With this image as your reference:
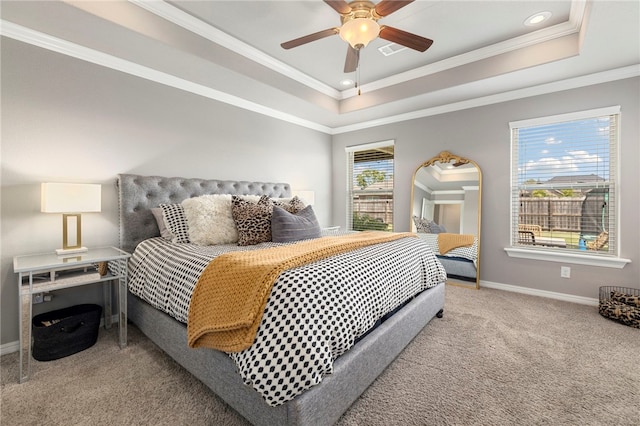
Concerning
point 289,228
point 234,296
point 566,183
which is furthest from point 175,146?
point 566,183

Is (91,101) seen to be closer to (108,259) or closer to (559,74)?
(108,259)

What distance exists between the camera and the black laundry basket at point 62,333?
1925mm

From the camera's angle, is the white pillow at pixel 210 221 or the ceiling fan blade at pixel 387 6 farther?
the white pillow at pixel 210 221

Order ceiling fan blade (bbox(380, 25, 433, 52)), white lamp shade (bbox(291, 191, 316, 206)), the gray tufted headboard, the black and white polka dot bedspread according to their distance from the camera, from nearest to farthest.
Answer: the black and white polka dot bedspread → ceiling fan blade (bbox(380, 25, 433, 52)) → the gray tufted headboard → white lamp shade (bbox(291, 191, 316, 206))

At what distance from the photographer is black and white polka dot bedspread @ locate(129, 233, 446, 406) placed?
110cm

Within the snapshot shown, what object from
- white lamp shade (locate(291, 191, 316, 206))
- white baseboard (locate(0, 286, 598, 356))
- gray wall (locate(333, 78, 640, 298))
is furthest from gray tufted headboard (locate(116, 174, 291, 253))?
gray wall (locate(333, 78, 640, 298))

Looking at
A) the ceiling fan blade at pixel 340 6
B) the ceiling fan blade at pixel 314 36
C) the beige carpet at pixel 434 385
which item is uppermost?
the ceiling fan blade at pixel 340 6

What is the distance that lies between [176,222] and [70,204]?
0.73m

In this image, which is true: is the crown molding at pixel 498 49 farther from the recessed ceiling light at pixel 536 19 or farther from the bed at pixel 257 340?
the bed at pixel 257 340

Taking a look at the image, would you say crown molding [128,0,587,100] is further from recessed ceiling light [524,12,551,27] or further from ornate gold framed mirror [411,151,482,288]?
ornate gold framed mirror [411,151,482,288]

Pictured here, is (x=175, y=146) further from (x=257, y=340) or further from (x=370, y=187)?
(x=370, y=187)

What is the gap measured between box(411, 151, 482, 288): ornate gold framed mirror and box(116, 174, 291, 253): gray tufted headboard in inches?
115

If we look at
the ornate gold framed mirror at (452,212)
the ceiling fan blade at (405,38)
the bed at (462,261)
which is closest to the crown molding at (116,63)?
the ceiling fan blade at (405,38)

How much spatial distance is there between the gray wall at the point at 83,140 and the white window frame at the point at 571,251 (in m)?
3.49
